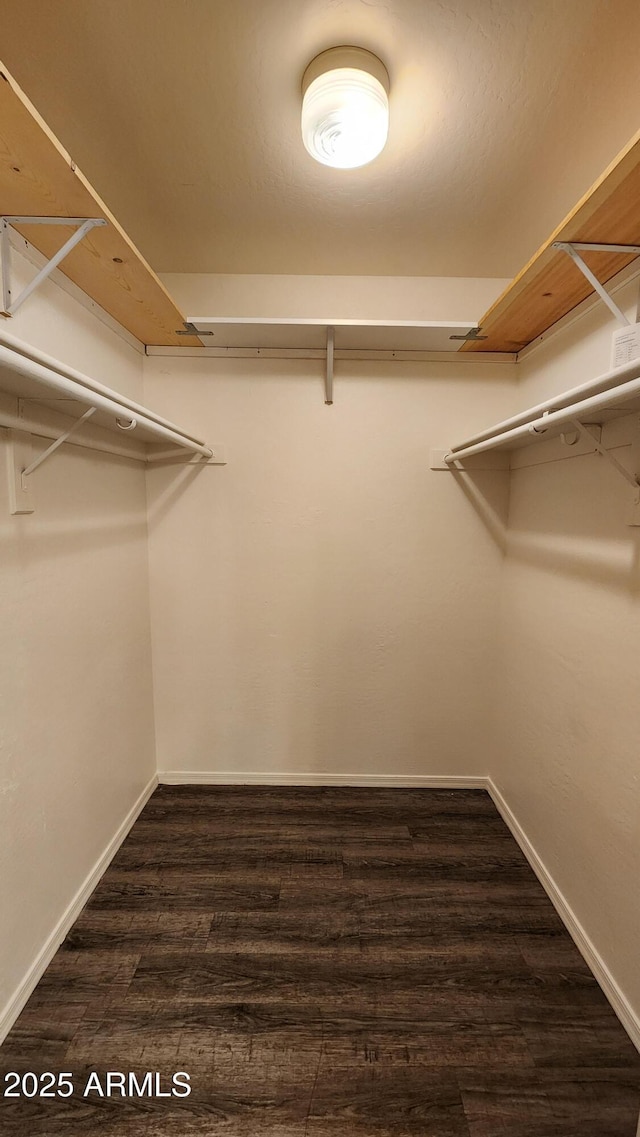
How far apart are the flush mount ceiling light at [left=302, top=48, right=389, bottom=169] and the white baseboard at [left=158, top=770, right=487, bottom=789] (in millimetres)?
2316

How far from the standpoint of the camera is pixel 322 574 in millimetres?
2057

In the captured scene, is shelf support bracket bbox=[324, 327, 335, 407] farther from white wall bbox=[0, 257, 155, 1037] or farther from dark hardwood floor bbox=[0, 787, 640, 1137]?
dark hardwood floor bbox=[0, 787, 640, 1137]

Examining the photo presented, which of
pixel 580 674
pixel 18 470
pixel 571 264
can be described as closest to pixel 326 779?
→ pixel 580 674

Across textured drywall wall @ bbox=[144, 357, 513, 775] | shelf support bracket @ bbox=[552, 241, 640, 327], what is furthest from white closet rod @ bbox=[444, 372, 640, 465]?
textured drywall wall @ bbox=[144, 357, 513, 775]

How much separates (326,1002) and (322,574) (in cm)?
144

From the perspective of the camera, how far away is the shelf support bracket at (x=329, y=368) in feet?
5.52

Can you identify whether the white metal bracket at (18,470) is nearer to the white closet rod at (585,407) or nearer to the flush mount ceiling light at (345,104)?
the flush mount ceiling light at (345,104)

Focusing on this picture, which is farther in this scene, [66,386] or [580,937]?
[580,937]

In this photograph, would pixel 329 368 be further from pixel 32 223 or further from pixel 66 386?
pixel 66 386

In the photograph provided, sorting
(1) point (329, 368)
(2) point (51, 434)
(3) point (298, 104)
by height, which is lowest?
(2) point (51, 434)

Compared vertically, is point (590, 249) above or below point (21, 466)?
above

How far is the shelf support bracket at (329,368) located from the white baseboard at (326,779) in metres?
1.76

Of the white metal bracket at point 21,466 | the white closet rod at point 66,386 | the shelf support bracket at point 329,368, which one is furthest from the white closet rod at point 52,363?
the shelf support bracket at point 329,368

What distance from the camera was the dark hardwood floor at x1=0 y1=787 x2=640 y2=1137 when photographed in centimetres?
100
